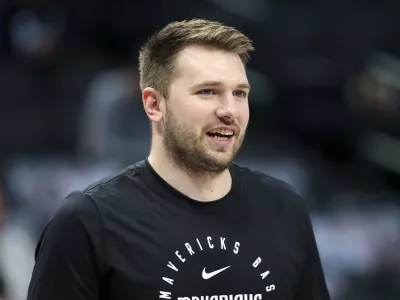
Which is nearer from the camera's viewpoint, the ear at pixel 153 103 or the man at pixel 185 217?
the man at pixel 185 217

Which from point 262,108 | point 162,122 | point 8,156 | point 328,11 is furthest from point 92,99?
point 162,122

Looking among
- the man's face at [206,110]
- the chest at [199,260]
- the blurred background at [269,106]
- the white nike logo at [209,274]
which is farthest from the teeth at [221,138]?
the blurred background at [269,106]

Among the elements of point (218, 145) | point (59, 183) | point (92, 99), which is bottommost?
point (59, 183)

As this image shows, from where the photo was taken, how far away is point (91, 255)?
94.7 inches

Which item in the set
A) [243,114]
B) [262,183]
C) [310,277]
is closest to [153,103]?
[243,114]

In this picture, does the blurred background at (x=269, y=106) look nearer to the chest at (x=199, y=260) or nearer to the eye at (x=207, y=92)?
the chest at (x=199, y=260)

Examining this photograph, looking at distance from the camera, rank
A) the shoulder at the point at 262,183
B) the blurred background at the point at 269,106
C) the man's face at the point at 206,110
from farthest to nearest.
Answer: the blurred background at the point at 269,106, the shoulder at the point at 262,183, the man's face at the point at 206,110

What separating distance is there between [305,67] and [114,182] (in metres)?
5.53

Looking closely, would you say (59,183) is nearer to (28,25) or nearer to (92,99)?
(92,99)

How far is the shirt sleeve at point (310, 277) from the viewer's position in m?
2.69

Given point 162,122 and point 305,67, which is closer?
point 162,122

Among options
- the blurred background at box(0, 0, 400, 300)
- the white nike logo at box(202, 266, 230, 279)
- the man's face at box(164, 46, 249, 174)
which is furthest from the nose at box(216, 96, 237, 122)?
the blurred background at box(0, 0, 400, 300)

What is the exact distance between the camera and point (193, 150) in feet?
8.27

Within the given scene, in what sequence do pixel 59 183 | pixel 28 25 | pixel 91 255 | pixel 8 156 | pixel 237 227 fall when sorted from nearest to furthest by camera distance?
pixel 91 255 < pixel 237 227 < pixel 59 183 < pixel 8 156 < pixel 28 25
